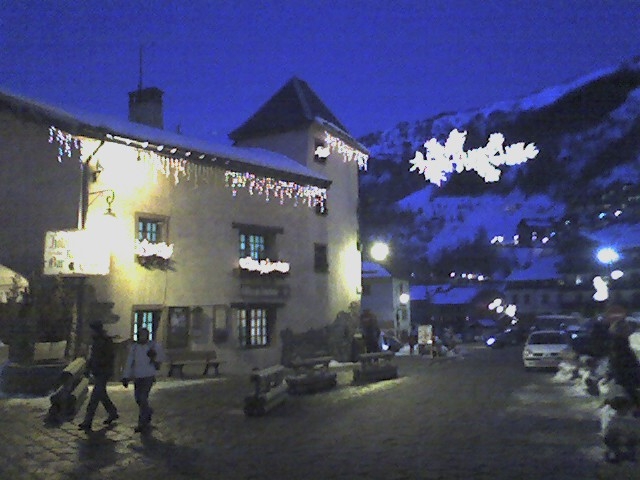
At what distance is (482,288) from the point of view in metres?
78.0

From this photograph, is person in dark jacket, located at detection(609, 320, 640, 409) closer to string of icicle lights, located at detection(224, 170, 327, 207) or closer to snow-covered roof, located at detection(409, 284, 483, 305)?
string of icicle lights, located at detection(224, 170, 327, 207)

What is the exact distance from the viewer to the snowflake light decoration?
57.0 feet

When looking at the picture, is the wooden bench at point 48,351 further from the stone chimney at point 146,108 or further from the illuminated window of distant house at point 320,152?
the illuminated window of distant house at point 320,152

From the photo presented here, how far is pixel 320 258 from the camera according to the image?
91.9ft

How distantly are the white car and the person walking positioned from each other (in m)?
16.5

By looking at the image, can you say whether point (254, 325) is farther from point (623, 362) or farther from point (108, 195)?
point (623, 362)

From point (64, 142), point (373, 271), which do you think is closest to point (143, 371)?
point (64, 142)

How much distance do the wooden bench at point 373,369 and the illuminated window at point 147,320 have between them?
647 cm

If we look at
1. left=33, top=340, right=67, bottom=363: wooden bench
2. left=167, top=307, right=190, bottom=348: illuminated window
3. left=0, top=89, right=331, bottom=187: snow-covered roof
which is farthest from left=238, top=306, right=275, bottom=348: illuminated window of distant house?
left=33, top=340, right=67, bottom=363: wooden bench

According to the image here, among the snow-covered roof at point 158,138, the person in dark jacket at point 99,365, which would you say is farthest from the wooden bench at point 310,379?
the snow-covered roof at point 158,138

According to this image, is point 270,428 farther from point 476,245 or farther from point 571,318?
point 476,245

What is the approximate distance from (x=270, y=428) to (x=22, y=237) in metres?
10.4

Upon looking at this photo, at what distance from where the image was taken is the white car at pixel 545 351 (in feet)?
76.8

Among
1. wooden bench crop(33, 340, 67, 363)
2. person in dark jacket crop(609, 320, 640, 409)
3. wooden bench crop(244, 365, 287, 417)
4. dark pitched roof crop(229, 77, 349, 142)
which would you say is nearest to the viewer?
person in dark jacket crop(609, 320, 640, 409)
